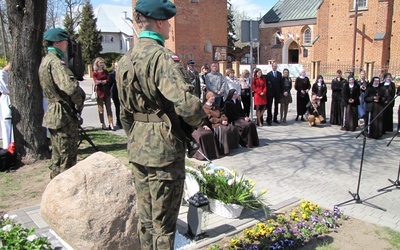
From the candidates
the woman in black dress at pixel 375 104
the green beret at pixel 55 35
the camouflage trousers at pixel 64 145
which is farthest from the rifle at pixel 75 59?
the woman in black dress at pixel 375 104

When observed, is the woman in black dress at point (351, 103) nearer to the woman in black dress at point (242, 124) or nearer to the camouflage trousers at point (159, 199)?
the woman in black dress at point (242, 124)

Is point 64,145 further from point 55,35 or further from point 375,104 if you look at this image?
point 375,104

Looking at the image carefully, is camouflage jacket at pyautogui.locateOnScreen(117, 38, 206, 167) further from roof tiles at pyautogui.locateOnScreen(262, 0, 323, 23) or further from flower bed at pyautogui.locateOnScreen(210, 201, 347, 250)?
roof tiles at pyautogui.locateOnScreen(262, 0, 323, 23)

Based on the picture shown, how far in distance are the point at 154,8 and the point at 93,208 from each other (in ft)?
7.34

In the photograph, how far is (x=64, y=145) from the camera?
198 inches

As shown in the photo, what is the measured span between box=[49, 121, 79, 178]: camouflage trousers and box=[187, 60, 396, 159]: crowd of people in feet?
9.99

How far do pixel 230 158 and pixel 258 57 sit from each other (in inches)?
1444

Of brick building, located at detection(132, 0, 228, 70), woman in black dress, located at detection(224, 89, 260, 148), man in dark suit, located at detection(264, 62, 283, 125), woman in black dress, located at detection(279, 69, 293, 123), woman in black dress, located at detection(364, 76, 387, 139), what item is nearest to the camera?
woman in black dress, located at detection(224, 89, 260, 148)

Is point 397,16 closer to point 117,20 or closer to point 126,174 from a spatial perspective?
point 126,174

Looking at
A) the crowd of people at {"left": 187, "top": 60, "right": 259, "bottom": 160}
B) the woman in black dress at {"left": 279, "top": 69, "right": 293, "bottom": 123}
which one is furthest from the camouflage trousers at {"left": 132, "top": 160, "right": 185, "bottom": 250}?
the woman in black dress at {"left": 279, "top": 69, "right": 293, "bottom": 123}

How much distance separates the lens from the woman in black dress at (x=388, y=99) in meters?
10.1

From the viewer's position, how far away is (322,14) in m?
34.7

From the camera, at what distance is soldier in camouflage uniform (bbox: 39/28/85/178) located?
481 cm

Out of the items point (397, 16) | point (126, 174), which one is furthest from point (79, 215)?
point (397, 16)
